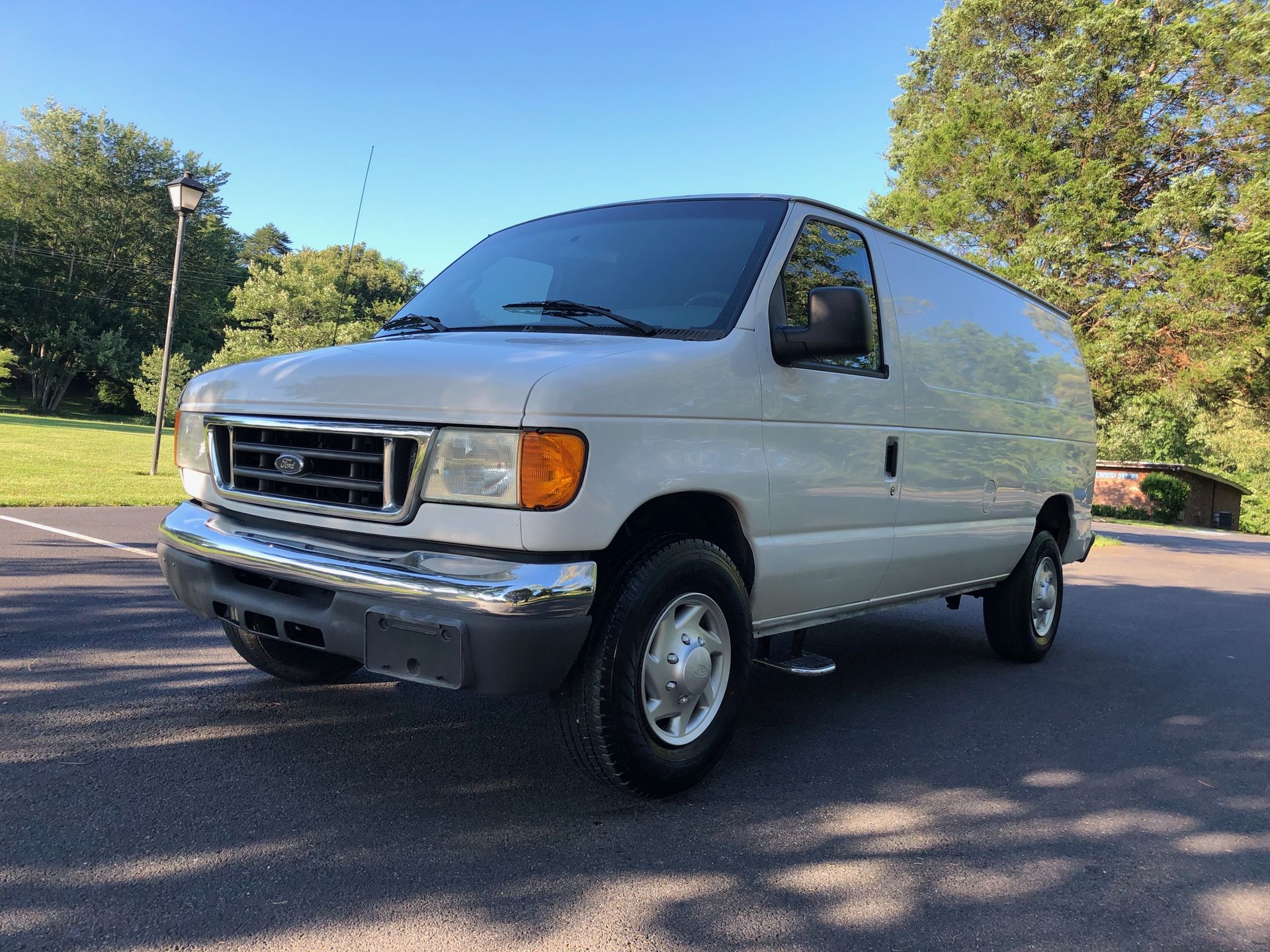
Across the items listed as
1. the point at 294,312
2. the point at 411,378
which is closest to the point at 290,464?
the point at 411,378

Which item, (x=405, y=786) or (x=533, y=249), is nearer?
(x=405, y=786)

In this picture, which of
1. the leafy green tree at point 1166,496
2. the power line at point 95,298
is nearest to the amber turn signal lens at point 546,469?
the leafy green tree at point 1166,496

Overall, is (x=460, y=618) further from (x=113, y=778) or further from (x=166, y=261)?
(x=166, y=261)

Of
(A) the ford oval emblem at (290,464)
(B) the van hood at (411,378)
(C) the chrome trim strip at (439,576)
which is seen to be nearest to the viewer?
(C) the chrome trim strip at (439,576)

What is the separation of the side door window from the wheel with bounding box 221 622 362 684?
2423 millimetres

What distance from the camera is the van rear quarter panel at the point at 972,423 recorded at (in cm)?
441

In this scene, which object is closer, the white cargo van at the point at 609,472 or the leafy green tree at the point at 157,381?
the white cargo van at the point at 609,472

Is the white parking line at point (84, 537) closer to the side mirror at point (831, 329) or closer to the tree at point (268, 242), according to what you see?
the side mirror at point (831, 329)

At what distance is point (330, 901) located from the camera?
94.4 inches

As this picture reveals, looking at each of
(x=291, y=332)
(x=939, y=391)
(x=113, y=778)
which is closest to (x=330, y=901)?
(x=113, y=778)

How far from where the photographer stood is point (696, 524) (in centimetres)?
342

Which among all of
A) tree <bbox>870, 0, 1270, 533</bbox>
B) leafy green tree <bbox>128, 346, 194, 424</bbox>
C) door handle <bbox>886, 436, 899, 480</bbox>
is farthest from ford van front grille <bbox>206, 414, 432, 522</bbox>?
leafy green tree <bbox>128, 346, 194, 424</bbox>

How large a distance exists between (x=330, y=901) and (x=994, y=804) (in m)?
2.33

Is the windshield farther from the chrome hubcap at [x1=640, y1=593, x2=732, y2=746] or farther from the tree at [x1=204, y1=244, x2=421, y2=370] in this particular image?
the tree at [x1=204, y1=244, x2=421, y2=370]
